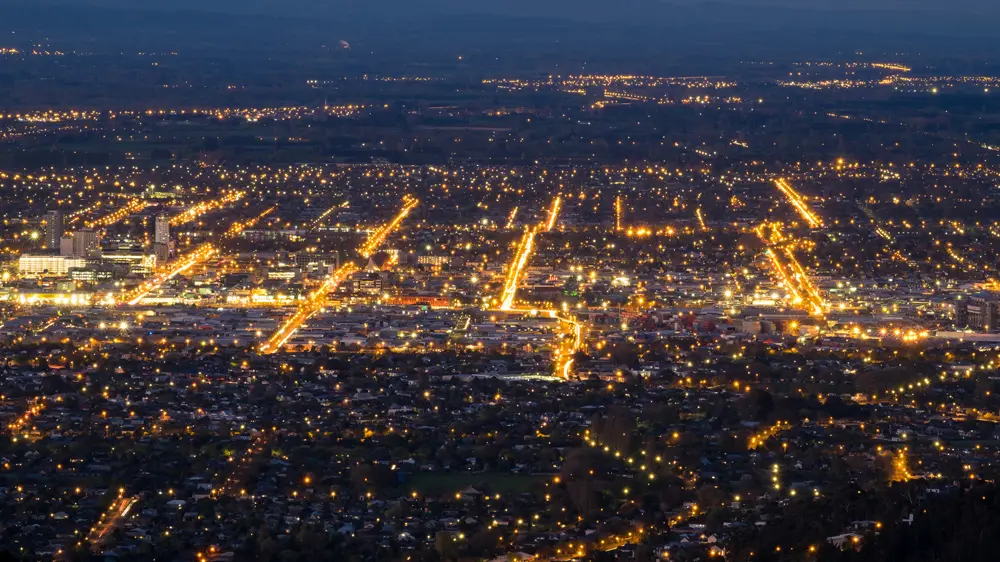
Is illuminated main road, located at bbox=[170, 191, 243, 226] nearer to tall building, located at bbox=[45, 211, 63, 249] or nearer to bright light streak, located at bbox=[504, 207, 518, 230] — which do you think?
tall building, located at bbox=[45, 211, 63, 249]

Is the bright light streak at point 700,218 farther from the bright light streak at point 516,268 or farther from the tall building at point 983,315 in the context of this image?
the tall building at point 983,315

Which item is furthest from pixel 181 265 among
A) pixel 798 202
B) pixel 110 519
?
pixel 110 519

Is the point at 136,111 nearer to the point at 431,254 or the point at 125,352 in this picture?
the point at 431,254

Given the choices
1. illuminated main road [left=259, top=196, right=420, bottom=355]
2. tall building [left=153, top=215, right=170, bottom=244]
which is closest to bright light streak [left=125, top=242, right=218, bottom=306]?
tall building [left=153, top=215, right=170, bottom=244]

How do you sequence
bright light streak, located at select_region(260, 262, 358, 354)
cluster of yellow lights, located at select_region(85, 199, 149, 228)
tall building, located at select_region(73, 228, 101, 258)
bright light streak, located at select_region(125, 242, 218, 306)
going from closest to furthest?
bright light streak, located at select_region(260, 262, 358, 354) → bright light streak, located at select_region(125, 242, 218, 306) → tall building, located at select_region(73, 228, 101, 258) → cluster of yellow lights, located at select_region(85, 199, 149, 228)

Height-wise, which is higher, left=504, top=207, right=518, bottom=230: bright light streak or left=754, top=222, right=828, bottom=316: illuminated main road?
left=754, top=222, right=828, bottom=316: illuminated main road

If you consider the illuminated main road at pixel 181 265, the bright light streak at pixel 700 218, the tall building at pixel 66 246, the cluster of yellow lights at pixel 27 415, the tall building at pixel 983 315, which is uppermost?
the tall building at pixel 983 315

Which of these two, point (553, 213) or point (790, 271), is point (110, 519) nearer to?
point (790, 271)

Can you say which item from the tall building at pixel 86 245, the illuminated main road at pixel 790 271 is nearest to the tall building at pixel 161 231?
the tall building at pixel 86 245
